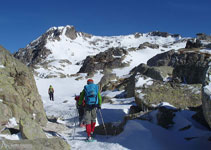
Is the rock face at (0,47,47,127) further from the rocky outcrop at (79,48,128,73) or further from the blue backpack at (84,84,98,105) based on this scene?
the rocky outcrop at (79,48,128,73)

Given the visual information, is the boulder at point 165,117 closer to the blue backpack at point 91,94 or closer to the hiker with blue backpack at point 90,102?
the hiker with blue backpack at point 90,102

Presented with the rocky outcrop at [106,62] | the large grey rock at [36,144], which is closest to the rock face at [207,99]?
the large grey rock at [36,144]

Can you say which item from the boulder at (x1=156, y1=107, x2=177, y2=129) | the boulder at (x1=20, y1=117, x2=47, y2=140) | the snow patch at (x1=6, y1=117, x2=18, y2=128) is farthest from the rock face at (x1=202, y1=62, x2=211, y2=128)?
the snow patch at (x1=6, y1=117, x2=18, y2=128)

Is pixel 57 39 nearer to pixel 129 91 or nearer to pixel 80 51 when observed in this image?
pixel 80 51

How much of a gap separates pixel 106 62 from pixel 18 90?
52466 millimetres

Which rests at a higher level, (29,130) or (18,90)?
(18,90)

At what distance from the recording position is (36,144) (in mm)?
5590

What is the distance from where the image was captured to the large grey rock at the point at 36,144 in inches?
203

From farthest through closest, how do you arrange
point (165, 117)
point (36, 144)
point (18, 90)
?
point (18, 90)
point (165, 117)
point (36, 144)

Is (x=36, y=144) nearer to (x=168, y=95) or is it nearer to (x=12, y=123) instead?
(x=12, y=123)

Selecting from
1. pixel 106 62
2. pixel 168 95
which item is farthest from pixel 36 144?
pixel 106 62

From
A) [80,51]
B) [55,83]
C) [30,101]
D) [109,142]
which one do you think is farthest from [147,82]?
[80,51]

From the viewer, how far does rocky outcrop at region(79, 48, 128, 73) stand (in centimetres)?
5991

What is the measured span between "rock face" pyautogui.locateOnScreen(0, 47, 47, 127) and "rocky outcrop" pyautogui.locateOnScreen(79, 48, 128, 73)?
150 feet
